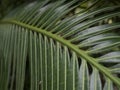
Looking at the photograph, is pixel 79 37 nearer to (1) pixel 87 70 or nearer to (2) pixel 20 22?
(1) pixel 87 70

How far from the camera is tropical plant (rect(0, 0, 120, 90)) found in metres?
0.72

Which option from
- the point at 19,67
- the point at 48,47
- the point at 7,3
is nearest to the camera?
the point at 48,47

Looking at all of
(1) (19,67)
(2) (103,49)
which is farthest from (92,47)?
(1) (19,67)

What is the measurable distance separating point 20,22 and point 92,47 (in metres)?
0.40

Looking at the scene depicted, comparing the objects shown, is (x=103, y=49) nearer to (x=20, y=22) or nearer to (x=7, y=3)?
(x=20, y=22)

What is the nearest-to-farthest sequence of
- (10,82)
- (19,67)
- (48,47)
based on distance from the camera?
(48,47) < (19,67) < (10,82)

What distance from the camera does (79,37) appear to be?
809 mm

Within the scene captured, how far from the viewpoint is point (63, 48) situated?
823 millimetres

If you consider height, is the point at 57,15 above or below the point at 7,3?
below

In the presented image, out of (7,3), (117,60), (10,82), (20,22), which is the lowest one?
(10,82)

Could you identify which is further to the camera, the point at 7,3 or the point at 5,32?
the point at 7,3

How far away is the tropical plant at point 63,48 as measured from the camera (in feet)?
2.36

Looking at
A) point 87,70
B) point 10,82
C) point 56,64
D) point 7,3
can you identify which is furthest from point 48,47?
point 7,3

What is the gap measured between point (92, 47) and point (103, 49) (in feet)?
0.11
